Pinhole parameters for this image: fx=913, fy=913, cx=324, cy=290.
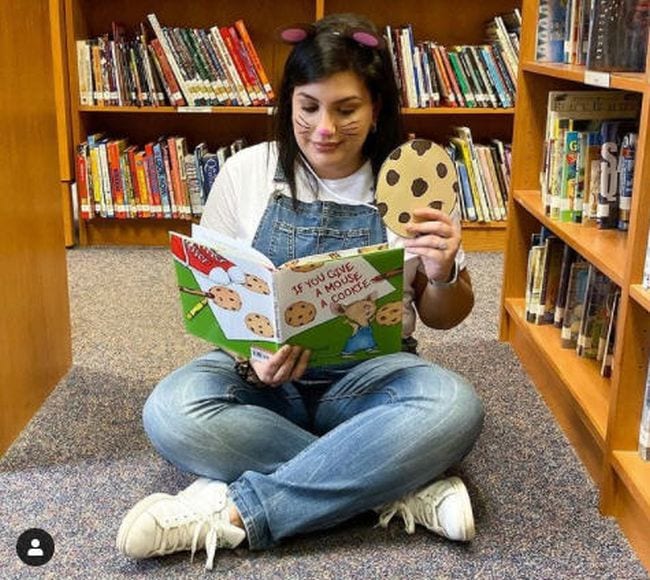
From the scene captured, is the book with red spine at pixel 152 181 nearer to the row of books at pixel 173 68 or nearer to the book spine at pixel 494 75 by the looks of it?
Answer: the row of books at pixel 173 68

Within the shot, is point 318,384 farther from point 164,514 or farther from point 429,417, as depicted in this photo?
point 164,514

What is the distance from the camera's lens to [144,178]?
2988mm

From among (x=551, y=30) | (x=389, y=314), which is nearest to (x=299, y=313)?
(x=389, y=314)

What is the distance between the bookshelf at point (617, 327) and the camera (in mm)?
1289

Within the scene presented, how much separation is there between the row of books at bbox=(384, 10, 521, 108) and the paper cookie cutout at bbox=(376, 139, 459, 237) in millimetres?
1676

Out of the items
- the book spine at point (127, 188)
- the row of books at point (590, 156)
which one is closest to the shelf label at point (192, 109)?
the book spine at point (127, 188)

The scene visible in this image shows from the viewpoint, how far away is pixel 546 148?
1.93 meters

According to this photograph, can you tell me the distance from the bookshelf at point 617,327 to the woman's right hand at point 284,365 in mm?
467

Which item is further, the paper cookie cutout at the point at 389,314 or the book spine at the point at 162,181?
the book spine at the point at 162,181

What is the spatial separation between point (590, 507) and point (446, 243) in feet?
1.61

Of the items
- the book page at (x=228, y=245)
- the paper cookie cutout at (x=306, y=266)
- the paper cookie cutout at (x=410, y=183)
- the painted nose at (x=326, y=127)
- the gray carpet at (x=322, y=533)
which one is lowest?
the gray carpet at (x=322, y=533)

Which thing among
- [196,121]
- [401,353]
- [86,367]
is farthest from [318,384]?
[196,121]

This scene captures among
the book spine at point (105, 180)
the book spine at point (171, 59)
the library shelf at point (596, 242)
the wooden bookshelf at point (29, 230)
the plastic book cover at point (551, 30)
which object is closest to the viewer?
the library shelf at point (596, 242)

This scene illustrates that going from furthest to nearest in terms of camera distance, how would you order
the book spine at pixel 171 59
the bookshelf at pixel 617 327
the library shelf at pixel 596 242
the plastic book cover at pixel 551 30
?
1. the book spine at pixel 171 59
2. the plastic book cover at pixel 551 30
3. the library shelf at pixel 596 242
4. the bookshelf at pixel 617 327
